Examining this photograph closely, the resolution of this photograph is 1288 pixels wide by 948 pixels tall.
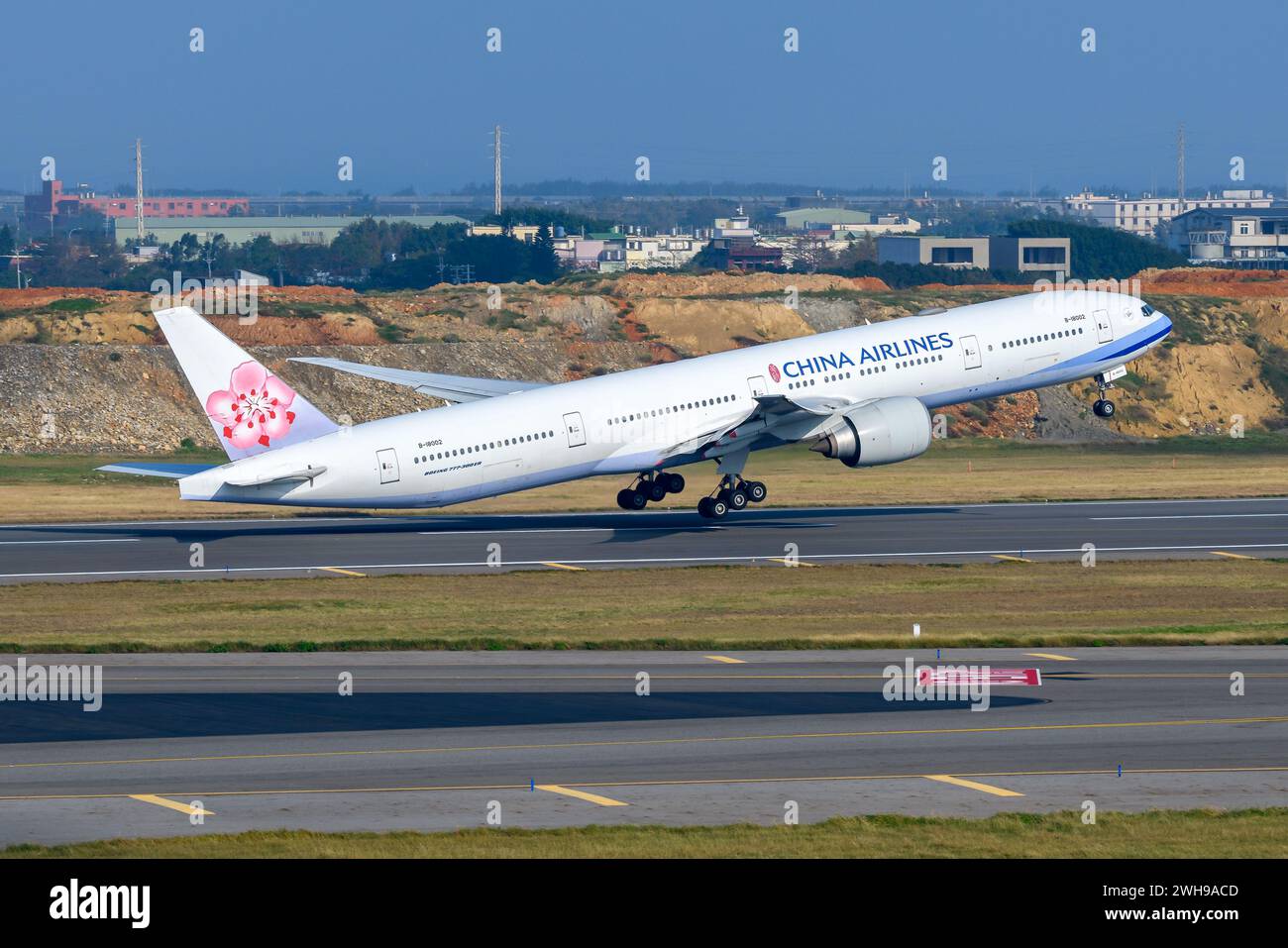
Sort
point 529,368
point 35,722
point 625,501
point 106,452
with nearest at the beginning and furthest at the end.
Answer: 1. point 35,722
2. point 625,501
3. point 106,452
4. point 529,368

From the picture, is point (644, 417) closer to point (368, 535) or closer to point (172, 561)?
point (368, 535)

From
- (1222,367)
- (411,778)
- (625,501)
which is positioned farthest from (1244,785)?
(1222,367)

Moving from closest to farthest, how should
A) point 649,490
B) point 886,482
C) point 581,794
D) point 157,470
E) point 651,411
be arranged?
point 581,794
point 157,470
point 651,411
point 649,490
point 886,482

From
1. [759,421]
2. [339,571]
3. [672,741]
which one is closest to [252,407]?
[339,571]

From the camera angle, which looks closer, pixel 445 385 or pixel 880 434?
pixel 880 434

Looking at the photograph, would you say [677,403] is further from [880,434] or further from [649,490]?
[880,434]

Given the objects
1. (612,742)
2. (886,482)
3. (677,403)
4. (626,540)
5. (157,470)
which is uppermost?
(677,403)
